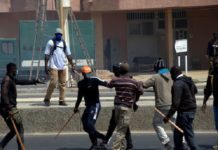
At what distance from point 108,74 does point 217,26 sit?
887cm

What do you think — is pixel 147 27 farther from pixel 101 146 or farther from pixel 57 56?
pixel 101 146

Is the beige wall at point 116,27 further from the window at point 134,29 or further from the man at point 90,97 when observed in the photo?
the man at point 90,97

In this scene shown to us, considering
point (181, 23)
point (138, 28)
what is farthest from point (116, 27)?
point (181, 23)

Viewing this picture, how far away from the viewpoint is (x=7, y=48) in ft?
73.3

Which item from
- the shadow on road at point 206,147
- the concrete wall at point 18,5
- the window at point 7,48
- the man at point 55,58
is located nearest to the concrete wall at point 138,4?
the concrete wall at point 18,5

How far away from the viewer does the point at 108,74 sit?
2120cm

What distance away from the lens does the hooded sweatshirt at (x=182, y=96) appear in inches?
266

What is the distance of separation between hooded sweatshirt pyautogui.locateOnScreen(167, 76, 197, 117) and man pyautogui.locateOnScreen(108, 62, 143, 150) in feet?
1.89

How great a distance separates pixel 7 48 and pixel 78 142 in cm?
1473

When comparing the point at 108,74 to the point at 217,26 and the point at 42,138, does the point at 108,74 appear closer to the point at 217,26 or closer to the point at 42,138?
the point at 217,26

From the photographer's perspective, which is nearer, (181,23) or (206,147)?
(206,147)

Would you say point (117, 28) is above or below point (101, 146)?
above

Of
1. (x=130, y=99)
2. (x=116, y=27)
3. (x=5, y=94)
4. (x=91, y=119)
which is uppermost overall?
(x=116, y=27)

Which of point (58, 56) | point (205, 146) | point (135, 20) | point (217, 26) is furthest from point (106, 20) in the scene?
point (205, 146)
